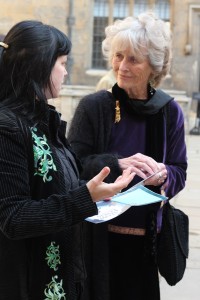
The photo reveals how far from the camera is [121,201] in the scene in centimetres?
178

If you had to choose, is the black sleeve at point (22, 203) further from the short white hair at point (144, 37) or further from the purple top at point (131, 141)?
the short white hair at point (144, 37)

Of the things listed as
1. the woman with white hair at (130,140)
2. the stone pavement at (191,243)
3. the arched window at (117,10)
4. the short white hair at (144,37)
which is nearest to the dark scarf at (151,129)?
the woman with white hair at (130,140)

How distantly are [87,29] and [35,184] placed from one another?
1657cm

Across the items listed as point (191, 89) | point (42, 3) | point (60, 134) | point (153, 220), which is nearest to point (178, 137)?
point (153, 220)

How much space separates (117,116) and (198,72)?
15.4m

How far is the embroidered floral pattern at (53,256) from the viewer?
1656 mm

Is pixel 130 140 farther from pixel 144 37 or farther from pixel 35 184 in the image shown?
pixel 35 184

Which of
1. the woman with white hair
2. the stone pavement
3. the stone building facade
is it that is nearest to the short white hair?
the woman with white hair

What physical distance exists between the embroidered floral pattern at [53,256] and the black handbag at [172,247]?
0.82m

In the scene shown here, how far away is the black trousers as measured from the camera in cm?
236

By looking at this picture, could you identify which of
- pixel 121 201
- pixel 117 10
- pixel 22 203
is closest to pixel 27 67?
pixel 22 203

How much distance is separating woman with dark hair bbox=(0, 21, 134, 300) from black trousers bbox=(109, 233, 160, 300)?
2.10ft

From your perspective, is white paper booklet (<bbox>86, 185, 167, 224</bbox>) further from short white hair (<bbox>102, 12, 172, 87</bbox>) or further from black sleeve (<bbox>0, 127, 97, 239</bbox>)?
short white hair (<bbox>102, 12, 172, 87</bbox>)

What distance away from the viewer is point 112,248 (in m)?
2.37
